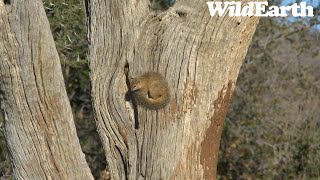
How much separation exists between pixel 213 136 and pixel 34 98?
92cm

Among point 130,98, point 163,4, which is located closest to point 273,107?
point 163,4

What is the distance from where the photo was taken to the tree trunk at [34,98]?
3416 mm

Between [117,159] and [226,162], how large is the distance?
7.44 m

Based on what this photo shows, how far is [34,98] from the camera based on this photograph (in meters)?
3.42

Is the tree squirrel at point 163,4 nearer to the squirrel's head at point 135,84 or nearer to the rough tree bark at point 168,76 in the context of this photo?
the rough tree bark at point 168,76

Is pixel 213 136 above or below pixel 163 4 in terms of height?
below

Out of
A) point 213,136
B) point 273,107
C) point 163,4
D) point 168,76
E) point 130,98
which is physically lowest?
point 273,107

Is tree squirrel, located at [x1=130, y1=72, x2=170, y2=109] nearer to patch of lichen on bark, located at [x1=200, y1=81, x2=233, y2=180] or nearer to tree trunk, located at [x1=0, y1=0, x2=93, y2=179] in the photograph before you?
patch of lichen on bark, located at [x1=200, y1=81, x2=233, y2=180]

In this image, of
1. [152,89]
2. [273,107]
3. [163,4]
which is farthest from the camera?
[273,107]

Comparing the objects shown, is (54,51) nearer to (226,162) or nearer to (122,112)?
(122,112)

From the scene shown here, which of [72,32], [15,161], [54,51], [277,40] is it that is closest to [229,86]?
[54,51]

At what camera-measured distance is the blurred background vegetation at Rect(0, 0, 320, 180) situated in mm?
9961

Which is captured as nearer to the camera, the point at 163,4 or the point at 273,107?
the point at 163,4

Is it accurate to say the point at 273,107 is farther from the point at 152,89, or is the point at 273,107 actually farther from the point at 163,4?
the point at 152,89
